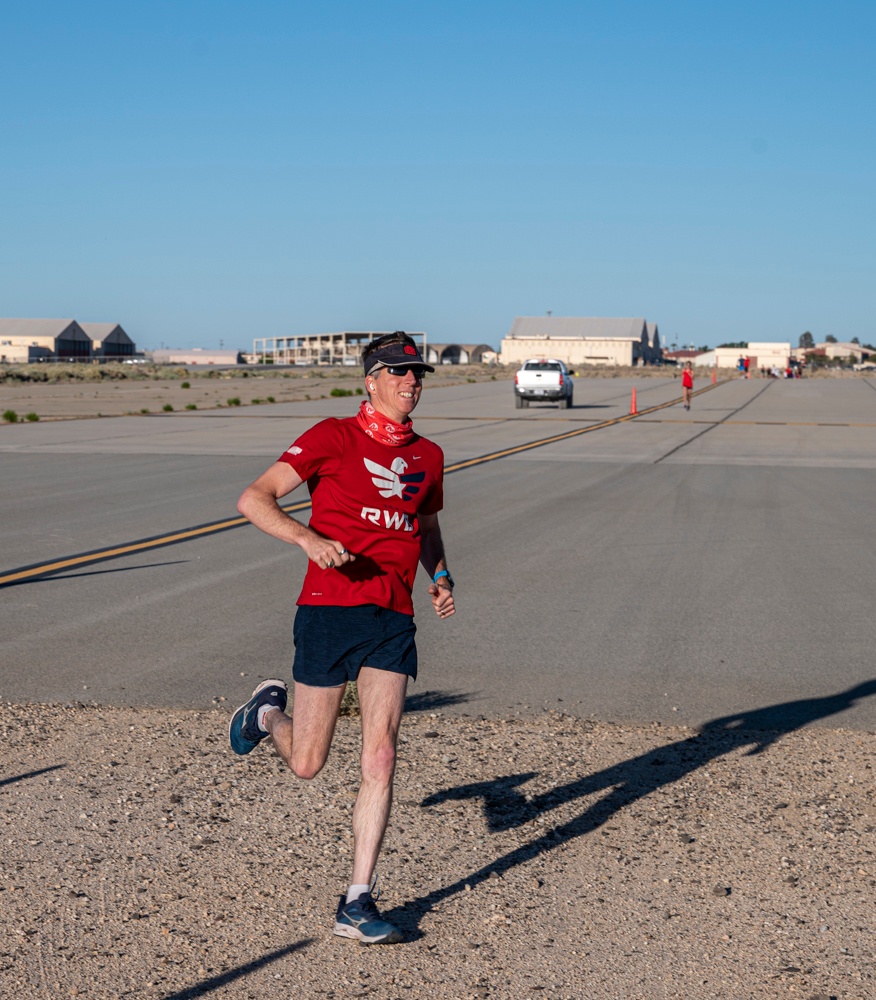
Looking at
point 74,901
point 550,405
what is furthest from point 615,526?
point 550,405

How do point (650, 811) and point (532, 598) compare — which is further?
point (532, 598)

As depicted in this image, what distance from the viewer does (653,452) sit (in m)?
26.2

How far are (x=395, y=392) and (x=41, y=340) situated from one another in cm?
16274

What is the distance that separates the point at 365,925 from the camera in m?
4.08

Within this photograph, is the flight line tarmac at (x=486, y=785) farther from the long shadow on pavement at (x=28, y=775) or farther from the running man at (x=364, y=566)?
the running man at (x=364, y=566)

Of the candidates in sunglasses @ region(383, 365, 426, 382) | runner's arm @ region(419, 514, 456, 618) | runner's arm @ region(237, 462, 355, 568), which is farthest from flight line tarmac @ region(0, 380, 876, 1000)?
sunglasses @ region(383, 365, 426, 382)

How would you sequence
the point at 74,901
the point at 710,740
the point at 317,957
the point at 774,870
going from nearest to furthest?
1. the point at 317,957
2. the point at 74,901
3. the point at 774,870
4. the point at 710,740

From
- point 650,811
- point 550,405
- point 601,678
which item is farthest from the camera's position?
point 550,405

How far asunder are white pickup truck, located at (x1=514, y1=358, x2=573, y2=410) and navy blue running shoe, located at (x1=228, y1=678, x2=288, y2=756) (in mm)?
39363

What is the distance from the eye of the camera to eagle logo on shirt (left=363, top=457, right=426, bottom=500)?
444cm

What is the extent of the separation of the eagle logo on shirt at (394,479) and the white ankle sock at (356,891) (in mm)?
1265

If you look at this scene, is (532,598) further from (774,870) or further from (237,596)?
(774,870)

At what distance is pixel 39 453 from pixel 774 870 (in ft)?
69.9

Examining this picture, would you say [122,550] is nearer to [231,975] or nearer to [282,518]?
[282,518]
